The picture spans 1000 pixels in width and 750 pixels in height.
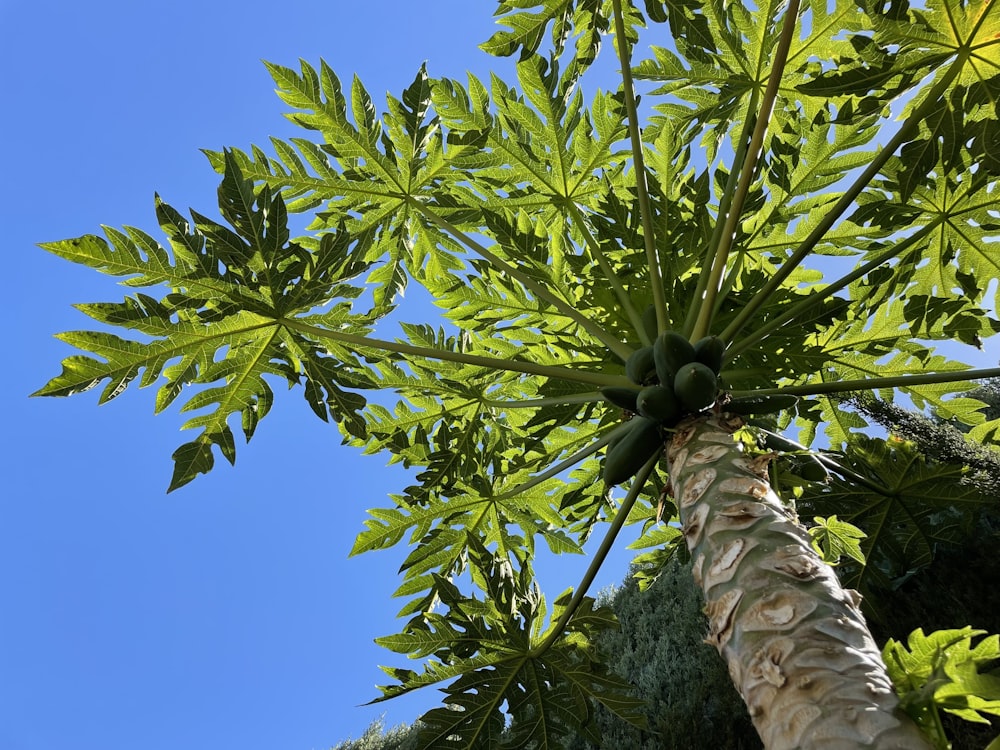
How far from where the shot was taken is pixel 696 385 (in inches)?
68.9

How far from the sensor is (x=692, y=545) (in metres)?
1.59

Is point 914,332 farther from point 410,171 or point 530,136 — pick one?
point 410,171

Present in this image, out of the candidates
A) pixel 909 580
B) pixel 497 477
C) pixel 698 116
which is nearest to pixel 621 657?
pixel 909 580

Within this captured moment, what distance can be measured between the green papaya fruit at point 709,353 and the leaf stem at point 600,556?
30cm

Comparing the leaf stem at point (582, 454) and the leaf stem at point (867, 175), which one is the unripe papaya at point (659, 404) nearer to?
the leaf stem at point (582, 454)

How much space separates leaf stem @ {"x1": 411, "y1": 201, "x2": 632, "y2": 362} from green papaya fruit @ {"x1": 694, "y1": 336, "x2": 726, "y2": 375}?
1.10 feet

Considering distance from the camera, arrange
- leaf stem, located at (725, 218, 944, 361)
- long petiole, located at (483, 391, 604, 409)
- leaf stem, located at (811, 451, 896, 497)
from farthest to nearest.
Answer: leaf stem, located at (811, 451, 896, 497)
long petiole, located at (483, 391, 604, 409)
leaf stem, located at (725, 218, 944, 361)

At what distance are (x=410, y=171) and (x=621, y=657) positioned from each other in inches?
186

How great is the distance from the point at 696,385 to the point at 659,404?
0.39 feet

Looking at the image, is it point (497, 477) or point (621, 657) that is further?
point (621, 657)

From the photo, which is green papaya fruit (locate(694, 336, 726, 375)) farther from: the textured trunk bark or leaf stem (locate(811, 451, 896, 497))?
leaf stem (locate(811, 451, 896, 497))

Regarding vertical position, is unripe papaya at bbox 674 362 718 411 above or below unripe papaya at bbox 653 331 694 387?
below

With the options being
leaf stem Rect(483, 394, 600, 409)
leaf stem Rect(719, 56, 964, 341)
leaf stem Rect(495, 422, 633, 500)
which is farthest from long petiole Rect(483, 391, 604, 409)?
leaf stem Rect(719, 56, 964, 341)

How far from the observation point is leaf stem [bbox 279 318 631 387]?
6.97 feet
